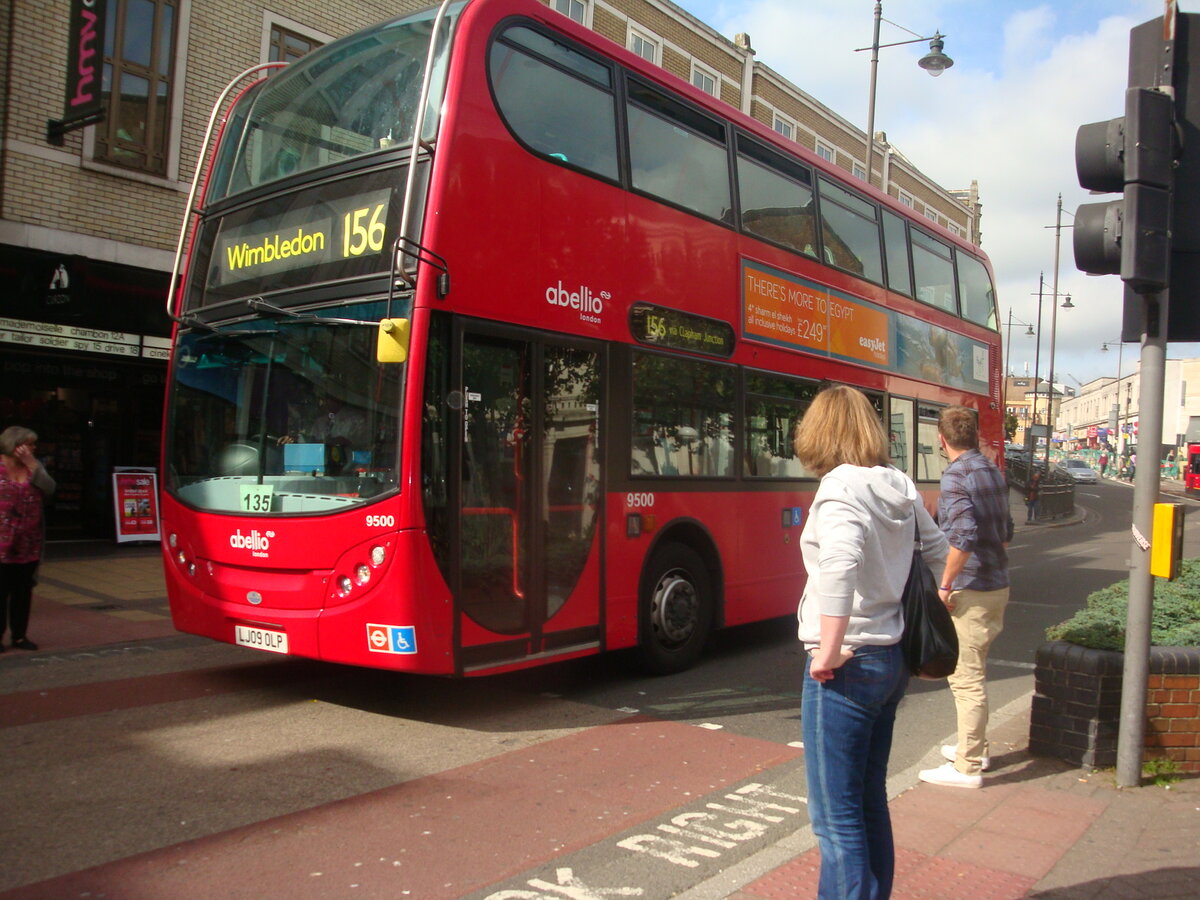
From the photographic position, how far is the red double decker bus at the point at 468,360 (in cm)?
580

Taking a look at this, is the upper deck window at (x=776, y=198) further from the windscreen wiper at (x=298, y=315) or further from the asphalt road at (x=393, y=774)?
the windscreen wiper at (x=298, y=315)

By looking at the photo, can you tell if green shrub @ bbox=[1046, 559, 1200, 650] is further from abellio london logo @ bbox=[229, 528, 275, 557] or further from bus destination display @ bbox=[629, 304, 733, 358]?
abellio london logo @ bbox=[229, 528, 275, 557]

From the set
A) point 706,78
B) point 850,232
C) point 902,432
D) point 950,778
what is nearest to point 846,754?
point 950,778

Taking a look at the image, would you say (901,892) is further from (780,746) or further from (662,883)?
(780,746)

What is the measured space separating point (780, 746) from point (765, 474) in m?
3.41

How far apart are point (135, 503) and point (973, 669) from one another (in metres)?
12.5

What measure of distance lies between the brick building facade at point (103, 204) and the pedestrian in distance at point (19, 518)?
5.68 metres

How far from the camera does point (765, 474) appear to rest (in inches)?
350

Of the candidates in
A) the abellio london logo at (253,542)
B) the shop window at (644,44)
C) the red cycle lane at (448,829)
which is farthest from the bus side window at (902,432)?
the shop window at (644,44)

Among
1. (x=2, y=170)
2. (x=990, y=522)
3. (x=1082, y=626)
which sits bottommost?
(x=1082, y=626)

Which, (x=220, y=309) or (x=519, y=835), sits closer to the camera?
(x=519, y=835)

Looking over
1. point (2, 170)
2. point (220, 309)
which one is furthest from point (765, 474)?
point (2, 170)

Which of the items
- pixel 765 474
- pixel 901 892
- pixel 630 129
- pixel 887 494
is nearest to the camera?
pixel 887 494

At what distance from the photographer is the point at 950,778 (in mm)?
5035
